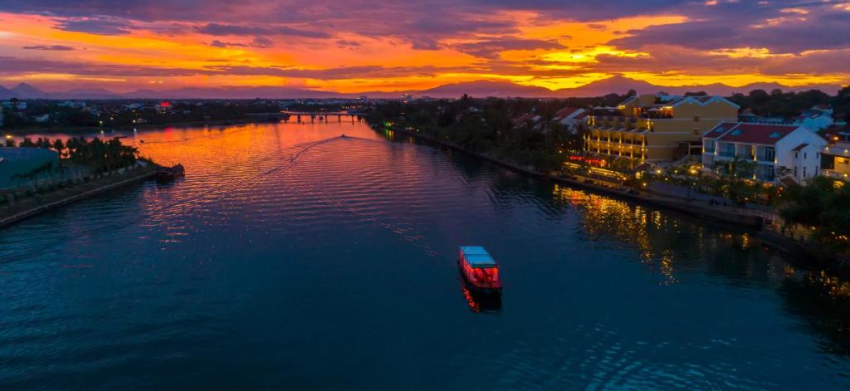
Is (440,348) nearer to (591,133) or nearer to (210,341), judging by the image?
(210,341)

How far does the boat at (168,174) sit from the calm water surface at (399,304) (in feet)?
26.1

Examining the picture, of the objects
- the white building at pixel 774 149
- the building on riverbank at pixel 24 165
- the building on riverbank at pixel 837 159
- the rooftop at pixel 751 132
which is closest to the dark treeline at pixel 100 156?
the building on riverbank at pixel 24 165

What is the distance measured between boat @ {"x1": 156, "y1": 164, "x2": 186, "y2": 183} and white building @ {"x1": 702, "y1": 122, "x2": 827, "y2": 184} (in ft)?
88.4

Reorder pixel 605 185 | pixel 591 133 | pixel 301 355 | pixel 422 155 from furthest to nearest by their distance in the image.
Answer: pixel 422 155 < pixel 591 133 < pixel 605 185 < pixel 301 355

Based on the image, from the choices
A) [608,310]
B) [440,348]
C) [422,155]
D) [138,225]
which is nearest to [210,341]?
[440,348]

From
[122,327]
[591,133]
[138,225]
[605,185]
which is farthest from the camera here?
[591,133]

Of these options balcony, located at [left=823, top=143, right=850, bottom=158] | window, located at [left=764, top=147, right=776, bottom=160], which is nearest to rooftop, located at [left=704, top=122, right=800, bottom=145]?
window, located at [left=764, top=147, right=776, bottom=160]

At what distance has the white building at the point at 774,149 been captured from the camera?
2148cm

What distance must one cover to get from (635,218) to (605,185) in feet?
18.9

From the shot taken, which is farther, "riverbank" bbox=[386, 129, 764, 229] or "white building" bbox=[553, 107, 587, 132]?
"white building" bbox=[553, 107, 587, 132]

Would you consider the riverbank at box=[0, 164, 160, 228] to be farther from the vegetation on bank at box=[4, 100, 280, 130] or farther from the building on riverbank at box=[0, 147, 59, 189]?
the vegetation on bank at box=[4, 100, 280, 130]

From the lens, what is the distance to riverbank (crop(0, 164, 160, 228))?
69.3 ft

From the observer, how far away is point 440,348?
10.5m

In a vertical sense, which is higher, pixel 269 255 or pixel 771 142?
pixel 771 142
